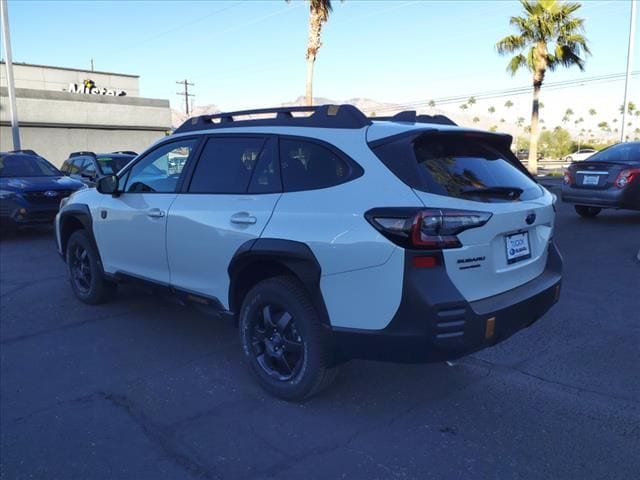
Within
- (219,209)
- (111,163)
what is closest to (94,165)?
(111,163)

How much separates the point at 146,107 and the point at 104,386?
32474 mm

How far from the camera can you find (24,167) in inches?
434

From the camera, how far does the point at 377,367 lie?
14.0ft

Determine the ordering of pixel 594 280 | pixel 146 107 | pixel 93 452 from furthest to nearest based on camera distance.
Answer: pixel 146 107 → pixel 594 280 → pixel 93 452

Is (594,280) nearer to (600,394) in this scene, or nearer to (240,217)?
(600,394)

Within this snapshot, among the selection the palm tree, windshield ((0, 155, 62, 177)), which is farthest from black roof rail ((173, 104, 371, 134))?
the palm tree

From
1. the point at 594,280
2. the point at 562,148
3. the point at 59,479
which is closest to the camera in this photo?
the point at 59,479

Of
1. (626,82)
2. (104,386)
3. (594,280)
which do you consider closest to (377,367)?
(104,386)

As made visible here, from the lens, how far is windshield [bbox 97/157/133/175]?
13676 millimetres

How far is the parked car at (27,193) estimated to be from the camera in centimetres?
989

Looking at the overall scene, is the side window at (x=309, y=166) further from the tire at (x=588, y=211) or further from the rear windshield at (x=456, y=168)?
the tire at (x=588, y=211)

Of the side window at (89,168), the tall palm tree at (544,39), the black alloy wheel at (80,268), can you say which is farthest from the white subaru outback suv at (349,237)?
the tall palm tree at (544,39)

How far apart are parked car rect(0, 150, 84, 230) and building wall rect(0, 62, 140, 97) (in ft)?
83.5

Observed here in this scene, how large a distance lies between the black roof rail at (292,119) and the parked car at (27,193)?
655 cm
